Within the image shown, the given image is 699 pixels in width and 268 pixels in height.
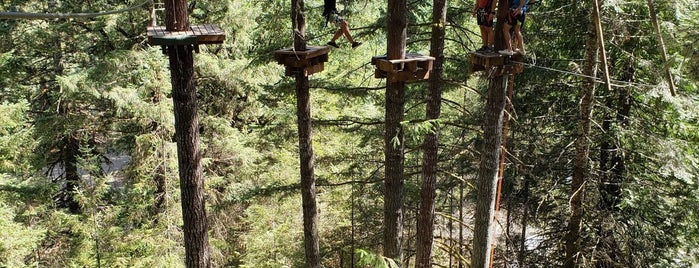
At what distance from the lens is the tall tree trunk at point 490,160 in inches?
207

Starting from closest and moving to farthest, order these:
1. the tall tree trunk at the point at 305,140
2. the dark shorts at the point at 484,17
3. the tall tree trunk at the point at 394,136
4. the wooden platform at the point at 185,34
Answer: the wooden platform at the point at 185,34, the tall tree trunk at the point at 394,136, the dark shorts at the point at 484,17, the tall tree trunk at the point at 305,140

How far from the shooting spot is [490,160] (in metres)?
5.50

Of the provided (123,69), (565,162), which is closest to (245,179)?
(123,69)

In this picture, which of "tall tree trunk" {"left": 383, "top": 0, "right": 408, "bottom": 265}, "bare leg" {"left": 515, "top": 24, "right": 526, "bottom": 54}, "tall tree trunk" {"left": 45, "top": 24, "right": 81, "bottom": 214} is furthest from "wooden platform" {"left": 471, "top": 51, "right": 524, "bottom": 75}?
"tall tree trunk" {"left": 45, "top": 24, "right": 81, "bottom": 214}

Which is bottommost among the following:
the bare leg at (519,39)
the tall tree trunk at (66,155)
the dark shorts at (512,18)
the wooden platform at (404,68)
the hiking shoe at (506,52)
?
the tall tree trunk at (66,155)

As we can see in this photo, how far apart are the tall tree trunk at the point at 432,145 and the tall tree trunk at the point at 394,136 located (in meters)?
0.82

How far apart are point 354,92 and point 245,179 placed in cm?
638

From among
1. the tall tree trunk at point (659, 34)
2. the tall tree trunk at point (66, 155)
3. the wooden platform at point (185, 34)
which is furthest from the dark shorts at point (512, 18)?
the tall tree trunk at point (66, 155)

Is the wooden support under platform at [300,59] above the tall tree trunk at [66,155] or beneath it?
above

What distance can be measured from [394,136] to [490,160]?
1.25 metres

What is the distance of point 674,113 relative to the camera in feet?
26.1

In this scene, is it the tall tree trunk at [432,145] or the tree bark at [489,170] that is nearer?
the tree bark at [489,170]

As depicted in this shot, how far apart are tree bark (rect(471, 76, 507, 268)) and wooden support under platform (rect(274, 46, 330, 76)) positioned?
226 centimetres

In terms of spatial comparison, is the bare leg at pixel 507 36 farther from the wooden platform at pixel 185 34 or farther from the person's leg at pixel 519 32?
the wooden platform at pixel 185 34
